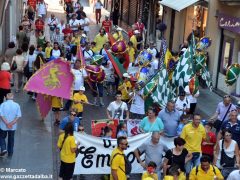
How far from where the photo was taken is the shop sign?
65.4 feet

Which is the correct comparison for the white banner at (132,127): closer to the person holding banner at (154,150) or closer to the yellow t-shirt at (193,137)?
the yellow t-shirt at (193,137)

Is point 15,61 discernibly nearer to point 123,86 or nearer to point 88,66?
point 88,66

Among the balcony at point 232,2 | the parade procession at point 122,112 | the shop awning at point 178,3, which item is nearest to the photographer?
the parade procession at point 122,112

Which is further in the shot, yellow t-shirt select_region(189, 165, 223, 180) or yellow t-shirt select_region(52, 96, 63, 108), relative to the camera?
yellow t-shirt select_region(52, 96, 63, 108)

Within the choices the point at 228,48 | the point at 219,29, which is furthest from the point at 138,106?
the point at 219,29

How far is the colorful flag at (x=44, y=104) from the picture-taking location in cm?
1540

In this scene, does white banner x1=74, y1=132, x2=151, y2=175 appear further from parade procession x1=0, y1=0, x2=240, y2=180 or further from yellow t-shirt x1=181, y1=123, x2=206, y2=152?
yellow t-shirt x1=181, y1=123, x2=206, y2=152

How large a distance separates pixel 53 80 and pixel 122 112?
1.95 meters

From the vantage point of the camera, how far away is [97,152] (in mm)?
11539

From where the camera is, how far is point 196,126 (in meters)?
11.2

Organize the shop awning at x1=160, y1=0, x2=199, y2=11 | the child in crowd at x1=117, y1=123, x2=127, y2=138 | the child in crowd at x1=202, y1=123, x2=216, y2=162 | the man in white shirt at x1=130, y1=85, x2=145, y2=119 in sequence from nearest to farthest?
the child in crowd at x1=202, y1=123, x2=216, y2=162
the child in crowd at x1=117, y1=123, x2=127, y2=138
the man in white shirt at x1=130, y1=85, x2=145, y2=119
the shop awning at x1=160, y1=0, x2=199, y2=11

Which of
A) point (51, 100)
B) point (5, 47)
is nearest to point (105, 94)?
point (51, 100)

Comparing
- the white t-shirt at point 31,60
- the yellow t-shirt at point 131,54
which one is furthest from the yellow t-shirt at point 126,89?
the yellow t-shirt at point 131,54

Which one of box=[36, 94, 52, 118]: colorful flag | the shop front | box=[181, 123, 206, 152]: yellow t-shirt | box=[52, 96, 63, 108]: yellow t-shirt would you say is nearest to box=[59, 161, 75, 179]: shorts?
box=[181, 123, 206, 152]: yellow t-shirt
